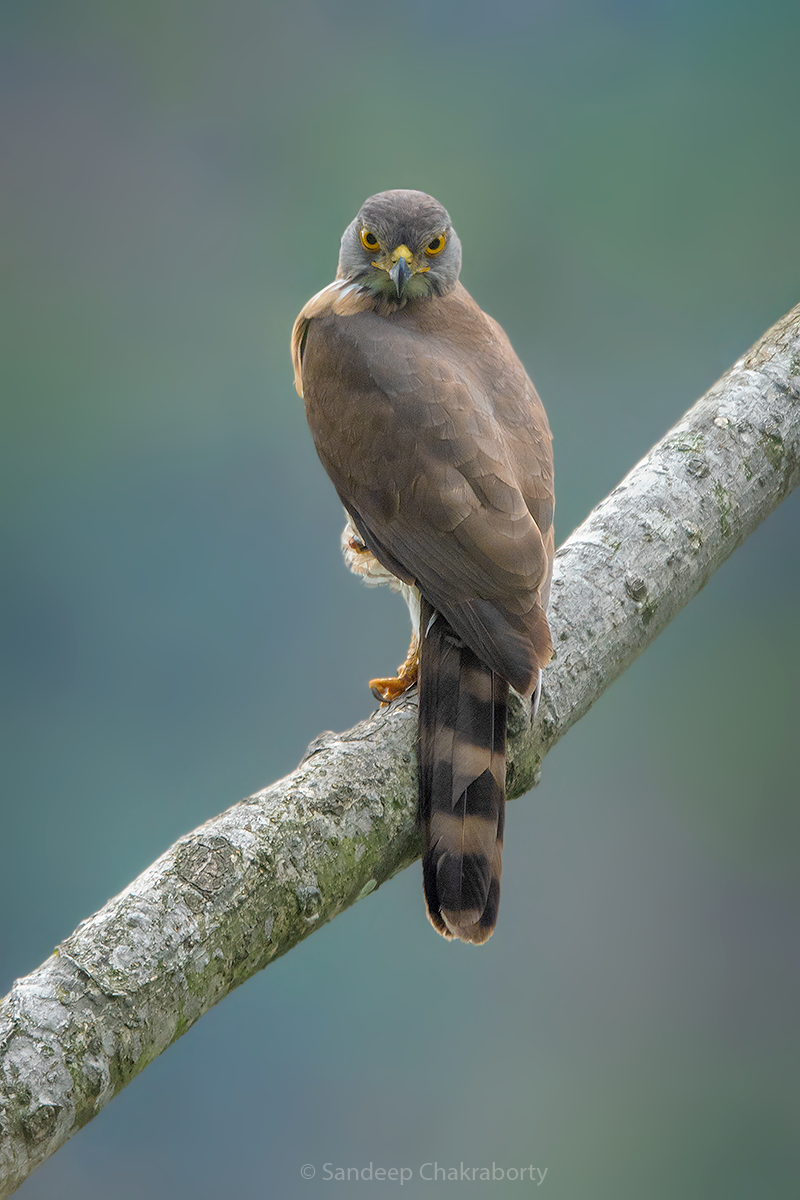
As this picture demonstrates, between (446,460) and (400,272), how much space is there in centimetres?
48

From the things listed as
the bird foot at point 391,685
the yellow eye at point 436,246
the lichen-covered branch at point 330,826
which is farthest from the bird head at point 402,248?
the bird foot at point 391,685

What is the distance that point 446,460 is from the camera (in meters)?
1.69

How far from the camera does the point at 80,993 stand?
47.1 inches

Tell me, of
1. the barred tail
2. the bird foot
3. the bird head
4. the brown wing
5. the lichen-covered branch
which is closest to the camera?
the lichen-covered branch

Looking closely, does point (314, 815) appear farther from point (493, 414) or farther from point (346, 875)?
point (493, 414)

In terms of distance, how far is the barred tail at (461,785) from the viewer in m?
1.49

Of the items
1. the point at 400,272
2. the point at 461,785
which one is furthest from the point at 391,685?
the point at 400,272

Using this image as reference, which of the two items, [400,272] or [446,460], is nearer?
[446,460]

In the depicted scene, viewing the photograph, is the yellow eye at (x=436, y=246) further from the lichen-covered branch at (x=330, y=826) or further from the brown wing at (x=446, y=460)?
the lichen-covered branch at (x=330, y=826)

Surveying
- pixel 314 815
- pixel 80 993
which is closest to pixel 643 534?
pixel 314 815

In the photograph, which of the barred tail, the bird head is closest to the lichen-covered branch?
the barred tail

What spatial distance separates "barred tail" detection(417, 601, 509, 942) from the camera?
1492 mm

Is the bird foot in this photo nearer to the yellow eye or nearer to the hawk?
the hawk

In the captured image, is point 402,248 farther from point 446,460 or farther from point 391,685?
point 391,685
